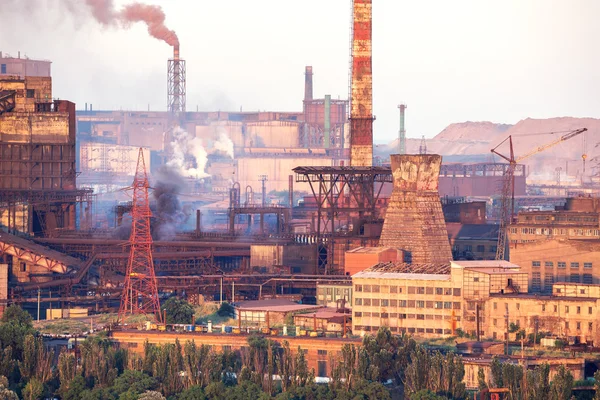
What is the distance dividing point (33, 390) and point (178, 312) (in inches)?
712

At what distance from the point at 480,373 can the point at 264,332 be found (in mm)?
13942

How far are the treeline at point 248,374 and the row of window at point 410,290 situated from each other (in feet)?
22.1

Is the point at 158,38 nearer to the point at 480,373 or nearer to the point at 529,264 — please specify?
the point at 529,264

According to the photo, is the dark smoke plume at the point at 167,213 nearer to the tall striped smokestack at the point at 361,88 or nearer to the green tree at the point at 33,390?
the tall striped smokestack at the point at 361,88

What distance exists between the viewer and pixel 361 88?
330 ft

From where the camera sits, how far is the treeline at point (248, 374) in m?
58.7

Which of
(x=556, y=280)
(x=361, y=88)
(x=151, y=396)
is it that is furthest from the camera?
(x=361, y=88)

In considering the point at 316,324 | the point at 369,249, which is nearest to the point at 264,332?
the point at 316,324

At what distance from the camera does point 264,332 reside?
229ft

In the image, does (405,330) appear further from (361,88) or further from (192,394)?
(361,88)

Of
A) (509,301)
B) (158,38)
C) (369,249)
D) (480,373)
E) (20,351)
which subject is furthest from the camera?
(158,38)

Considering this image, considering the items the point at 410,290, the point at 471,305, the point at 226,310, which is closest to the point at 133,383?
the point at 410,290

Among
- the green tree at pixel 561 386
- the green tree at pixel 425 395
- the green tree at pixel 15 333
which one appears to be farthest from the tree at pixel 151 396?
the green tree at pixel 561 386

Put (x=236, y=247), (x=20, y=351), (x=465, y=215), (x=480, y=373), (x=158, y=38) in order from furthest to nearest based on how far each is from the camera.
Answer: (x=158, y=38) < (x=465, y=215) < (x=236, y=247) < (x=20, y=351) < (x=480, y=373)
